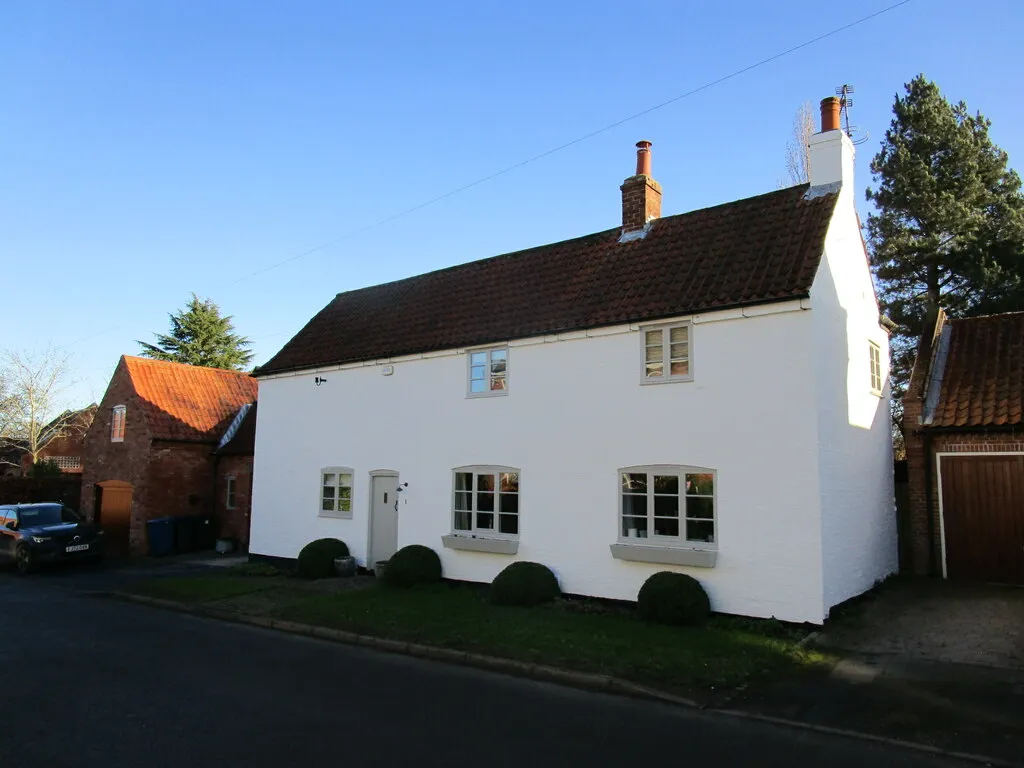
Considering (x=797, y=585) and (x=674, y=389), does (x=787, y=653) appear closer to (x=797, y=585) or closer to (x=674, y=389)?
(x=797, y=585)

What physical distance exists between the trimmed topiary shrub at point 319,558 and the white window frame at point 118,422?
1141 cm

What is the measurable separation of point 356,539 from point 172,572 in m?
5.52

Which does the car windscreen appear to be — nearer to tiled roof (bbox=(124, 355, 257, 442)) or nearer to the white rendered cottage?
tiled roof (bbox=(124, 355, 257, 442))

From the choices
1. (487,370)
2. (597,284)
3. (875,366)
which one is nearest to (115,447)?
(487,370)

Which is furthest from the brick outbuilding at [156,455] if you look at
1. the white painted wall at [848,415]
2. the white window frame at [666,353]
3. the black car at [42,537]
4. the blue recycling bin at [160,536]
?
the white painted wall at [848,415]

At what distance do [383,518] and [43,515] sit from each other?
1157 cm

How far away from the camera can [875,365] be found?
587 inches

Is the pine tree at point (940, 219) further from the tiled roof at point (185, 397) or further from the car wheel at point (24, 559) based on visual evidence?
the car wheel at point (24, 559)

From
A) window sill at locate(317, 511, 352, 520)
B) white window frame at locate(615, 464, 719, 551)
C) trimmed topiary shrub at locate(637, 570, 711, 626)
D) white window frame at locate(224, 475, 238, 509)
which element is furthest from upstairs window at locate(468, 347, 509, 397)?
white window frame at locate(224, 475, 238, 509)

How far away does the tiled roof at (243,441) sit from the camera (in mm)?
23359

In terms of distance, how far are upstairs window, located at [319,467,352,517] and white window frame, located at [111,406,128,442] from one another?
10.5 meters

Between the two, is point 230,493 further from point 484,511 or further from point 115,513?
point 484,511

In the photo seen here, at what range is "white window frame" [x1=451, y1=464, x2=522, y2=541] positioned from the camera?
14008 mm

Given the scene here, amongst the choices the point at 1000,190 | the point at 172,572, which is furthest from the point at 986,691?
the point at 1000,190
